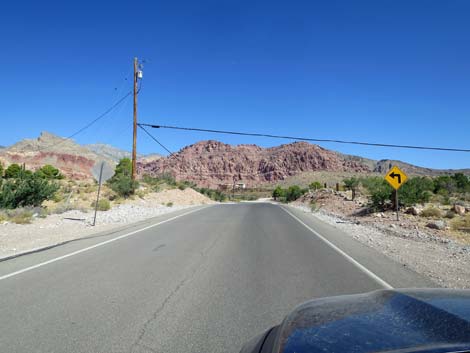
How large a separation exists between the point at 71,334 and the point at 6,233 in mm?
12106

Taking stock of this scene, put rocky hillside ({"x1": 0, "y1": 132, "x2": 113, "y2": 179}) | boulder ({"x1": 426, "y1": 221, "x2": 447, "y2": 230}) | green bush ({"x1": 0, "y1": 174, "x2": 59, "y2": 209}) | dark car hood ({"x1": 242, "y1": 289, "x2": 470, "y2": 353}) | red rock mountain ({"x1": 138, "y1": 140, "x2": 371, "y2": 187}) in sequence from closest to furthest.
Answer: dark car hood ({"x1": 242, "y1": 289, "x2": 470, "y2": 353}) < boulder ({"x1": 426, "y1": 221, "x2": 447, "y2": 230}) < green bush ({"x1": 0, "y1": 174, "x2": 59, "y2": 209}) < rocky hillside ({"x1": 0, "y1": 132, "x2": 113, "y2": 179}) < red rock mountain ({"x1": 138, "y1": 140, "x2": 371, "y2": 187})

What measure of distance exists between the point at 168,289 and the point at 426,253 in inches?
321

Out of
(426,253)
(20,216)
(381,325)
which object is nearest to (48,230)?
(20,216)

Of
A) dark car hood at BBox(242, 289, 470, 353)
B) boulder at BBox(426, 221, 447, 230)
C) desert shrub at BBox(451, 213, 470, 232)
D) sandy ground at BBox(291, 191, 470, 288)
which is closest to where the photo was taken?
dark car hood at BBox(242, 289, 470, 353)

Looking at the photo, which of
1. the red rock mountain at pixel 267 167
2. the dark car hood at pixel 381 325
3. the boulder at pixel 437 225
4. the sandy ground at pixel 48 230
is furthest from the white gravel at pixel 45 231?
the red rock mountain at pixel 267 167

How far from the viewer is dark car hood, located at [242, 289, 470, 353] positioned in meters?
2.25

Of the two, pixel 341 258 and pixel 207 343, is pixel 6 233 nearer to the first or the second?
pixel 341 258

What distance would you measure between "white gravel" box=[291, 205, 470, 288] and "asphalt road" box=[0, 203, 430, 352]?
1.80ft

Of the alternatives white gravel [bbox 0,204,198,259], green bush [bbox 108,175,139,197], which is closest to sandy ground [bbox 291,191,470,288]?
white gravel [bbox 0,204,198,259]

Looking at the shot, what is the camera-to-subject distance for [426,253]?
11.2m

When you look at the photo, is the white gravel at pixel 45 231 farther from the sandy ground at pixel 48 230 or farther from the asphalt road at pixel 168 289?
the asphalt road at pixel 168 289

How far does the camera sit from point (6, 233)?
578 inches

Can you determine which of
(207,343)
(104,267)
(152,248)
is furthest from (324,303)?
(152,248)

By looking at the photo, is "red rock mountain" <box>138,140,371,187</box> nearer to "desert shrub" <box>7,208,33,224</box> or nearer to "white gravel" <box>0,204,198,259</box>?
"white gravel" <box>0,204,198,259</box>
